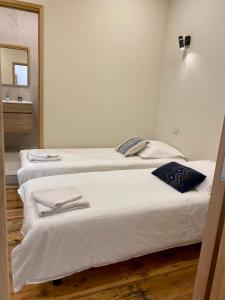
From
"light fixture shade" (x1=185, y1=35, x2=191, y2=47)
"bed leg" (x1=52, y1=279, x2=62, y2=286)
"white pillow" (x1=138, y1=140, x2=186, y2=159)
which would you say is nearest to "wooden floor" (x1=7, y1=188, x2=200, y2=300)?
"bed leg" (x1=52, y1=279, x2=62, y2=286)

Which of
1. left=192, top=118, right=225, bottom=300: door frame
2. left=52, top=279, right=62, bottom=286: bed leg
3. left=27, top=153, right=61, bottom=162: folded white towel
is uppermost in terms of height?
left=192, top=118, right=225, bottom=300: door frame

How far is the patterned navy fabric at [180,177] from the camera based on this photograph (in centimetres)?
215

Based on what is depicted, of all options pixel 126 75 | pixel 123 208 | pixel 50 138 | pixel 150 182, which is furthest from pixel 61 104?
pixel 123 208

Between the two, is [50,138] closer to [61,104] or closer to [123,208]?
[61,104]

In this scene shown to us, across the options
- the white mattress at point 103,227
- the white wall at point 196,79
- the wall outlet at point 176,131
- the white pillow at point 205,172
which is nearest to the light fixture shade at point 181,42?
the white wall at point 196,79

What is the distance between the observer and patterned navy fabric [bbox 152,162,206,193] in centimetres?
215

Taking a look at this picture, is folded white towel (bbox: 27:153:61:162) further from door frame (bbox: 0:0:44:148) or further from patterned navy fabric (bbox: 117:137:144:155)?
patterned navy fabric (bbox: 117:137:144:155)

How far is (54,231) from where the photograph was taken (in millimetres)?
1515

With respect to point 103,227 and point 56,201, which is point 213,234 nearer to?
point 103,227

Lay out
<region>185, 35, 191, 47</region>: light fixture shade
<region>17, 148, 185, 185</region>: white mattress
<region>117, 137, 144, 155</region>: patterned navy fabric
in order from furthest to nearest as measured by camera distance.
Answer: <region>117, 137, 144, 155</region>: patterned navy fabric
<region>185, 35, 191, 47</region>: light fixture shade
<region>17, 148, 185, 185</region>: white mattress

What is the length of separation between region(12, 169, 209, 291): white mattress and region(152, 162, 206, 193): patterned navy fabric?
→ 0.08m

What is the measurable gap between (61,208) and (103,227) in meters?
0.33

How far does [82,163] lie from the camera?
2791 mm

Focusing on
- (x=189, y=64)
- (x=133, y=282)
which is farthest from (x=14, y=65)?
(x=133, y=282)
